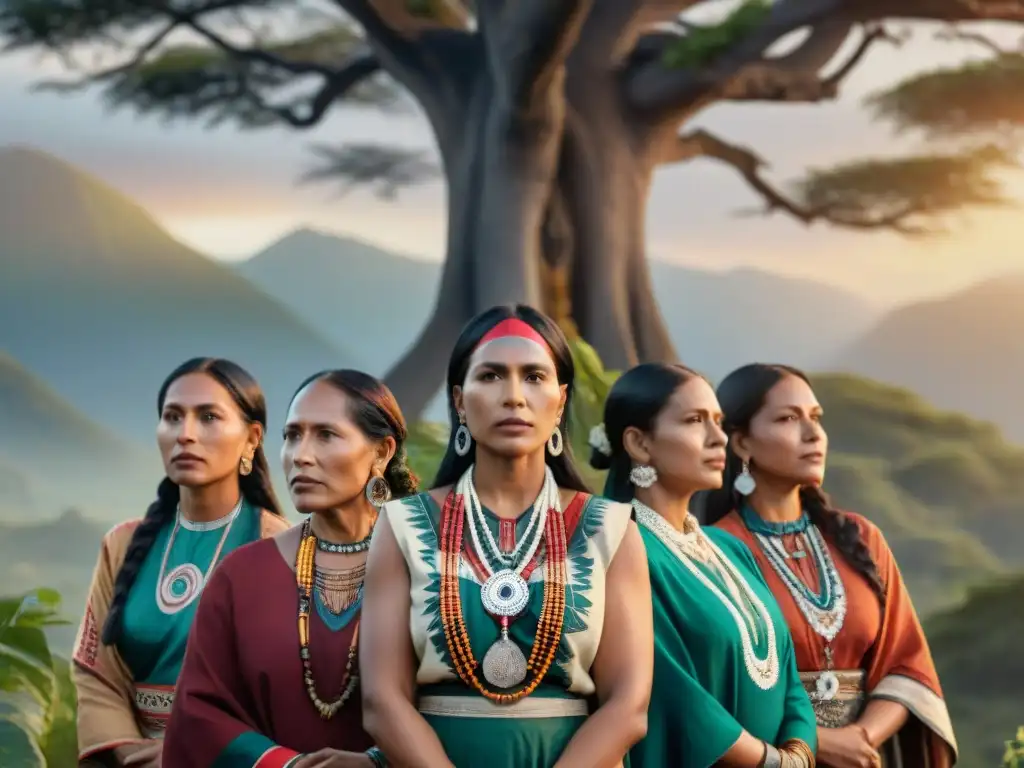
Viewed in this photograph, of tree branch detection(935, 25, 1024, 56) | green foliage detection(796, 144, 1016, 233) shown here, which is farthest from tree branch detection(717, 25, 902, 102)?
green foliage detection(796, 144, 1016, 233)

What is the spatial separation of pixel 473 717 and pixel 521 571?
234 millimetres

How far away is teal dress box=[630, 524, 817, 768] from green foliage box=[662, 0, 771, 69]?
4344mm

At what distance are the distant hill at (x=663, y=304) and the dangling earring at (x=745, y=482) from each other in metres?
4.98

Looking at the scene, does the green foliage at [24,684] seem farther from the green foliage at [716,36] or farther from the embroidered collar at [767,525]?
the green foliage at [716,36]

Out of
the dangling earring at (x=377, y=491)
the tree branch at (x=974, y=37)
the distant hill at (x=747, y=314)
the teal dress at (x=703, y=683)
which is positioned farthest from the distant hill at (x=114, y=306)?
the teal dress at (x=703, y=683)

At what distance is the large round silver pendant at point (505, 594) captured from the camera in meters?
2.38

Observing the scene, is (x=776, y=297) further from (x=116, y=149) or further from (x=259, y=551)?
(x=259, y=551)

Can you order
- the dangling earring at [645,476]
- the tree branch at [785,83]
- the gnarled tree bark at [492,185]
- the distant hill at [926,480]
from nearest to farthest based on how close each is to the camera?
the dangling earring at [645,476], the gnarled tree bark at [492,185], the tree branch at [785,83], the distant hill at [926,480]

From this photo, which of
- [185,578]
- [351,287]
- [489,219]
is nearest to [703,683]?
[185,578]

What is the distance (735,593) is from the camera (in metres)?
2.88

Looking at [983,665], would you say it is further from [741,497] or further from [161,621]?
[161,621]

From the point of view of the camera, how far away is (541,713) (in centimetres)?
237

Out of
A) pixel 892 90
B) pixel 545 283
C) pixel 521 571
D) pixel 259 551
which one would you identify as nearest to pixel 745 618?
pixel 521 571

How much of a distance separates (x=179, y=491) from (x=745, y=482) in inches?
47.5
